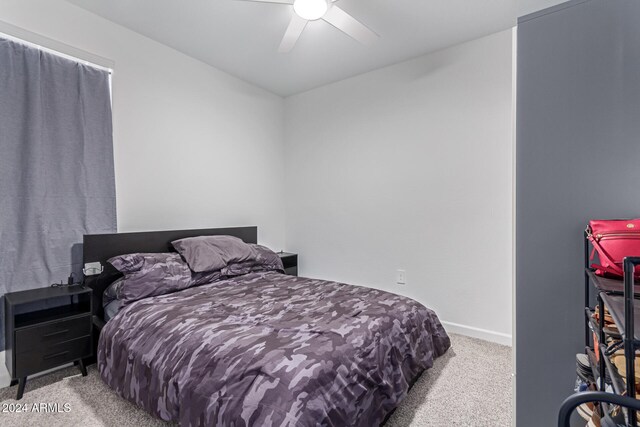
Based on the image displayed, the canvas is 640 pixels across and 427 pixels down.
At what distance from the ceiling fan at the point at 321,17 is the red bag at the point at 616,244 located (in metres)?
1.85

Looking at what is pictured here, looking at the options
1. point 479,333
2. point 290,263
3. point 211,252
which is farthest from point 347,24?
point 479,333

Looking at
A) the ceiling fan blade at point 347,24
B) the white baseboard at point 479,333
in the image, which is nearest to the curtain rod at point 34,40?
the ceiling fan blade at point 347,24

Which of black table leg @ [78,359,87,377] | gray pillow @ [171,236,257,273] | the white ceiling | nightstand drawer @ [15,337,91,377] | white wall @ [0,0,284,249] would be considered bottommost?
black table leg @ [78,359,87,377]

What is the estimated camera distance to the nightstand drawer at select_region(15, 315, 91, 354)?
72.3 inches

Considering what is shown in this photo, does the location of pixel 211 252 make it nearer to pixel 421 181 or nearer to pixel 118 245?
pixel 118 245

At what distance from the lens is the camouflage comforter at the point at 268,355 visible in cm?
120

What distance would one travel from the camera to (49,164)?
7.25 ft

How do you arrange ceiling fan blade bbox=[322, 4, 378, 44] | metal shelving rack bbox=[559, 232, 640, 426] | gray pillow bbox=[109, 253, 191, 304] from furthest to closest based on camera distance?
gray pillow bbox=[109, 253, 191, 304] < ceiling fan blade bbox=[322, 4, 378, 44] < metal shelving rack bbox=[559, 232, 640, 426]

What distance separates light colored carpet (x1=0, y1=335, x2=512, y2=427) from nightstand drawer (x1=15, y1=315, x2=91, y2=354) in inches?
12.1

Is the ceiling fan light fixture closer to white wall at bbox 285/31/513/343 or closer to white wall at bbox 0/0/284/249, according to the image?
white wall at bbox 285/31/513/343

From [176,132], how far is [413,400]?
9.91 feet

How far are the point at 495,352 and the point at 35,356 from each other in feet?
10.7

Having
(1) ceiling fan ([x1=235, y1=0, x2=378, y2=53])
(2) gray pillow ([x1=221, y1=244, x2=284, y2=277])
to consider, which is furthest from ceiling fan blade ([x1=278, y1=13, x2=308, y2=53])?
(2) gray pillow ([x1=221, y1=244, x2=284, y2=277])

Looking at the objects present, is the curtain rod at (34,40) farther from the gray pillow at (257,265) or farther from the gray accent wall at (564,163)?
the gray accent wall at (564,163)
